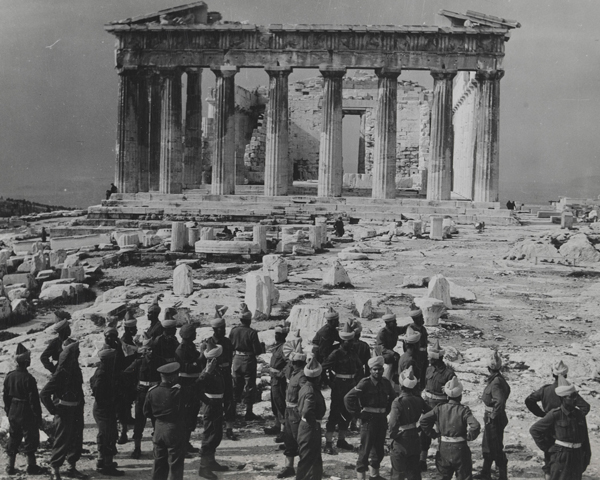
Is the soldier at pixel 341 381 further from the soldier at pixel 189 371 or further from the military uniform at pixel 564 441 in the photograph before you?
the military uniform at pixel 564 441

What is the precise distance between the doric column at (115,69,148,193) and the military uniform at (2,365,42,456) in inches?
1153

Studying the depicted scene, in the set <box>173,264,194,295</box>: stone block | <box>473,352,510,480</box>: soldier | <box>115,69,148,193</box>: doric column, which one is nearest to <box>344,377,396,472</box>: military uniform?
<box>473,352,510,480</box>: soldier

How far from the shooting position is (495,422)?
7.40m

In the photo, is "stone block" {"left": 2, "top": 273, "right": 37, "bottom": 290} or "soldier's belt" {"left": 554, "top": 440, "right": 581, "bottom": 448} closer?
"soldier's belt" {"left": 554, "top": 440, "right": 581, "bottom": 448}

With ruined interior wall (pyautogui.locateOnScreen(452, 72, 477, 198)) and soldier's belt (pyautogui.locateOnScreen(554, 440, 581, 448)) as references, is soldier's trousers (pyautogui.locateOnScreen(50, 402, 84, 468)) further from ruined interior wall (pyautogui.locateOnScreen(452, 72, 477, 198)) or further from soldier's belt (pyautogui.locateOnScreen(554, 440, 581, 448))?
ruined interior wall (pyautogui.locateOnScreen(452, 72, 477, 198))

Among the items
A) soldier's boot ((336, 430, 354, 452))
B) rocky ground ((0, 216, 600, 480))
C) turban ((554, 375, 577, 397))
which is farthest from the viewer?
soldier's boot ((336, 430, 354, 452))

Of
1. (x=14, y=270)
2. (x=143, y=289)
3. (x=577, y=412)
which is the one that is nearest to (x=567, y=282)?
(x=143, y=289)

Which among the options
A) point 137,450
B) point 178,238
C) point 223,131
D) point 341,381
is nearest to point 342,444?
point 341,381

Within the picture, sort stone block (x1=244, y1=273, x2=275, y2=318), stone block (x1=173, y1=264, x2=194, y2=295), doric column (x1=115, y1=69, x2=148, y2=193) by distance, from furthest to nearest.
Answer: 1. doric column (x1=115, y1=69, x2=148, y2=193)
2. stone block (x1=173, y1=264, x2=194, y2=295)
3. stone block (x1=244, y1=273, x2=275, y2=318)

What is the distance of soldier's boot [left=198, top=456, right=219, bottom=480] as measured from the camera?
7398 millimetres

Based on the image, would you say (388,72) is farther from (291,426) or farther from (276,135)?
(291,426)

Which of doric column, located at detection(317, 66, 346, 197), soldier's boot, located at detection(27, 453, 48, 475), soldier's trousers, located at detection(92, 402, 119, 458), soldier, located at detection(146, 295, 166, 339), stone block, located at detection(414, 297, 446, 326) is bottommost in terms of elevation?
soldier's boot, located at detection(27, 453, 48, 475)

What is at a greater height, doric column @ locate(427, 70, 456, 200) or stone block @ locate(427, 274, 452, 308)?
doric column @ locate(427, 70, 456, 200)

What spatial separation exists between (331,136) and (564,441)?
29154 millimetres
